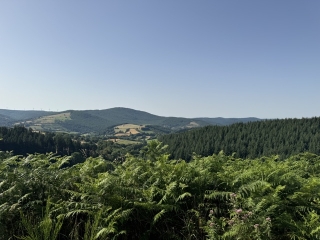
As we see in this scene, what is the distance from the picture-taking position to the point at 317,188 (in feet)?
16.4

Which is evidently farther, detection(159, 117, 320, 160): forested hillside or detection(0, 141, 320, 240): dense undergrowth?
detection(159, 117, 320, 160): forested hillside

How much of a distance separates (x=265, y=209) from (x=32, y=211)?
4004 millimetres

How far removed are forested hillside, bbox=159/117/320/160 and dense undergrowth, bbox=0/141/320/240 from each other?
108700 mm

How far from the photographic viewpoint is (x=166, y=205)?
14.8 ft

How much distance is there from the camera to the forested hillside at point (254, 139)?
384ft

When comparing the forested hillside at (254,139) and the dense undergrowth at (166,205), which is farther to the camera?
the forested hillside at (254,139)

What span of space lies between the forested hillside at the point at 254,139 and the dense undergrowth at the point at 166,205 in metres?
109

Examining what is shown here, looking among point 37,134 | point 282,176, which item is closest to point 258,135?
point 37,134

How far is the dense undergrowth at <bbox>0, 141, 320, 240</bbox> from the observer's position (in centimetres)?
408

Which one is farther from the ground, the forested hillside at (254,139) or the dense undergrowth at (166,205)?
the dense undergrowth at (166,205)

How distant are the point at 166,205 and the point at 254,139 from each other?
138 m

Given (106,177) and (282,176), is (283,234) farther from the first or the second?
(106,177)

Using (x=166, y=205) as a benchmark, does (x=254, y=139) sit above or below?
below

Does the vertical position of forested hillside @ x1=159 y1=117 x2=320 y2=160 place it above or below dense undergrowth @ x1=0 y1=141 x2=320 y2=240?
below
